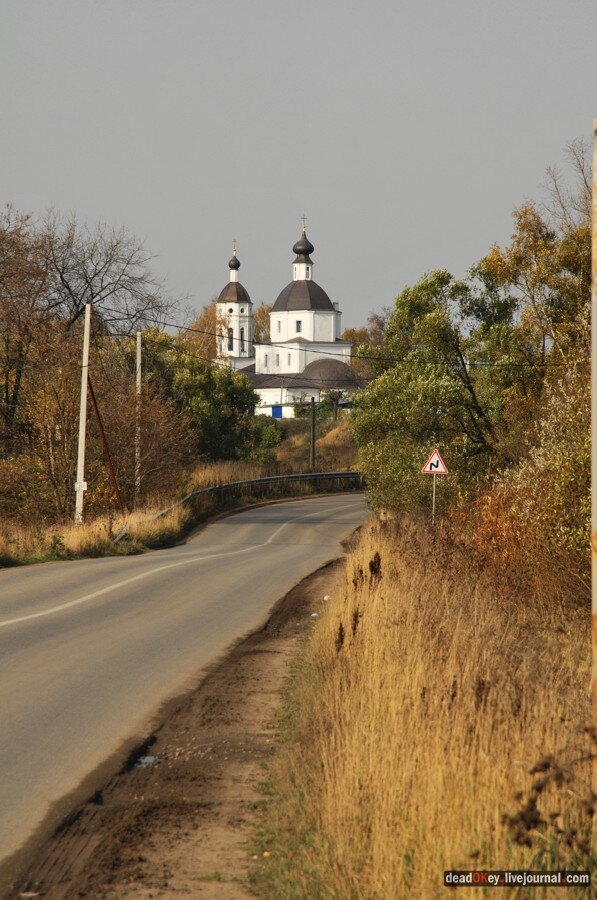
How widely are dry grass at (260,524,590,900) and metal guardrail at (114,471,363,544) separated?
21259 millimetres

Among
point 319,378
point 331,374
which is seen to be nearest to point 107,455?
point 331,374

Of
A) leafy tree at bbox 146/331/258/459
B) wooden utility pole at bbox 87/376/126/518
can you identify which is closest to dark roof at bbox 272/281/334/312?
leafy tree at bbox 146/331/258/459

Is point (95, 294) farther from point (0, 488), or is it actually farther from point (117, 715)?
point (117, 715)

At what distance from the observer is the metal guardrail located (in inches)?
1430

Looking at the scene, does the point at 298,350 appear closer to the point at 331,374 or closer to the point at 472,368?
the point at 331,374

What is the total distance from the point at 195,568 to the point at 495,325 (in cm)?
1491

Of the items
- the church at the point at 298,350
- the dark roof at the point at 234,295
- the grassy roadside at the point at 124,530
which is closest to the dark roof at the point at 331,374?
the church at the point at 298,350

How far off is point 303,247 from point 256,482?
101 m

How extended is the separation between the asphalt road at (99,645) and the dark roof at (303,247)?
125 metres

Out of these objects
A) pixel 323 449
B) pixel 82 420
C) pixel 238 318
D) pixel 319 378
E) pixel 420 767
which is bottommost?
pixel 420 767

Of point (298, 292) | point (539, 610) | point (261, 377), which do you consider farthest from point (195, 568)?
point (298, 292)

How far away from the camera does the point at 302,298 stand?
144 metres

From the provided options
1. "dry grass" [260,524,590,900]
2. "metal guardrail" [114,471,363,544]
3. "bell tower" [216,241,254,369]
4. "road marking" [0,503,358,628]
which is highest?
"bell tower" [216,241,254,369]

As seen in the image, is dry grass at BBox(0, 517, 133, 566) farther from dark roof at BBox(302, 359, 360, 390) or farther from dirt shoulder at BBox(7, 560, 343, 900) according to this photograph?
dark roof at BBox(302, 359, 360, 390)
